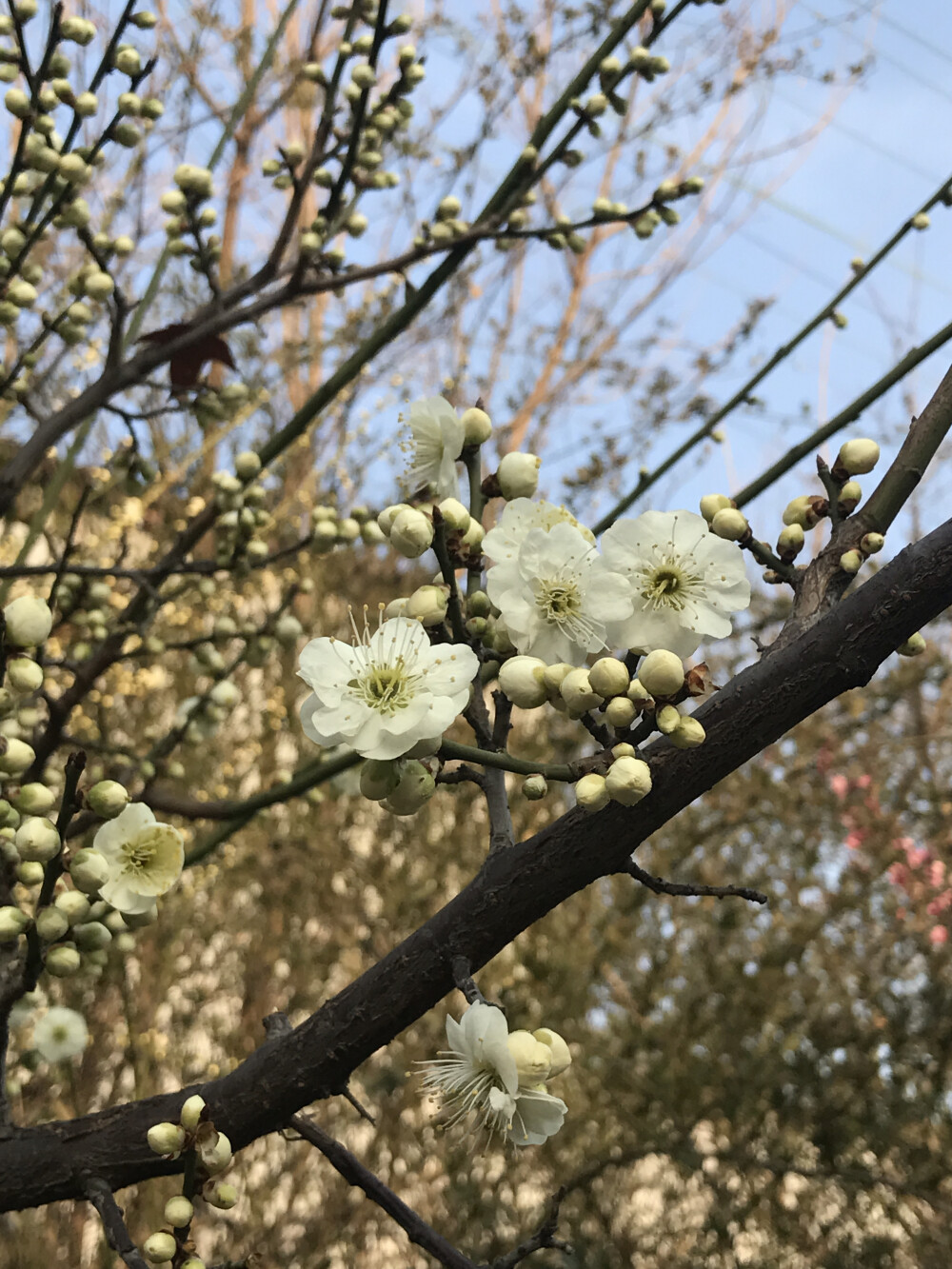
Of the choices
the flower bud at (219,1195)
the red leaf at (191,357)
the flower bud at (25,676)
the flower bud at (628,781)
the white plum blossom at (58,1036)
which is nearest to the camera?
the flower bud at (628,781)

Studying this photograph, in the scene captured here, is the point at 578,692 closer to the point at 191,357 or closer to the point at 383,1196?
the point at 383,1196

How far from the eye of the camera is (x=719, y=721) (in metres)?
0.55

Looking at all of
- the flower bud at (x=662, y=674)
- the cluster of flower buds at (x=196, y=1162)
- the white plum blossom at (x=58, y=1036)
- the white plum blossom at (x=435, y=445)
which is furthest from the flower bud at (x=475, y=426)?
the white plum blossom at (x=58, y=1036)

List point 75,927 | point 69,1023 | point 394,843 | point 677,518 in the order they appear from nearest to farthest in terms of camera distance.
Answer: point 677,518 → point 75,927 → point 69,1023 → point 394,843

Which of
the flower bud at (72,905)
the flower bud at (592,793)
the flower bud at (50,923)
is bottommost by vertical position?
the flower bud at (592,793)

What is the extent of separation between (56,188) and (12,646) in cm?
81

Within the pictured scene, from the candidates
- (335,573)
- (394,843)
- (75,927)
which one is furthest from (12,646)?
(335,573)

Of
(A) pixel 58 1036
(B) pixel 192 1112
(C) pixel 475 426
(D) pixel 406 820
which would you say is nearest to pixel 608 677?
(C) pixel 475 426

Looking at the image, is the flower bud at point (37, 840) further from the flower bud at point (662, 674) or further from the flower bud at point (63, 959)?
the flower bud at point (662, 674)

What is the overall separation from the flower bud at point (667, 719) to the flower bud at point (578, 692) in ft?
0.13

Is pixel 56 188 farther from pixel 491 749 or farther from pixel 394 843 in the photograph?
pixel 394 843

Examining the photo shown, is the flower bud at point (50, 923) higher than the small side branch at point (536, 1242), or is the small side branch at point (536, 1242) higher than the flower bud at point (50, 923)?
the flower bud at point (50, 923)

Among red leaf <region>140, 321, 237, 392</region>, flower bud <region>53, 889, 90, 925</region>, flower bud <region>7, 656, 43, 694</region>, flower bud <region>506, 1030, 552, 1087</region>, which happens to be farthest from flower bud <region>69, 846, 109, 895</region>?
red leaf <region>140, 321, 237, 392</region>

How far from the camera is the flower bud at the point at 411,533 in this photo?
616mm
